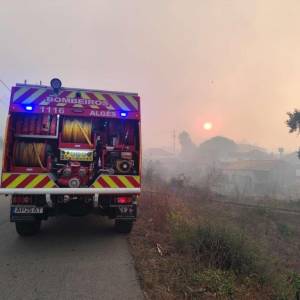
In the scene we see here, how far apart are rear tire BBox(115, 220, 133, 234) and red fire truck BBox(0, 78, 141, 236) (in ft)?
0.07

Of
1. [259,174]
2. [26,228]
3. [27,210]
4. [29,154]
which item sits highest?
[259,174]

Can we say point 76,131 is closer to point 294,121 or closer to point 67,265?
point 67,265

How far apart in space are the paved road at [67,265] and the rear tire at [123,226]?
191 mm

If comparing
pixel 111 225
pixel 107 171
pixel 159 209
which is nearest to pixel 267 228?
pixel 159 209

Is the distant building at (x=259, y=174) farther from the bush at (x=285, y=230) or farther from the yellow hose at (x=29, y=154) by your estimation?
the yellow hose at (x=29, y=154)

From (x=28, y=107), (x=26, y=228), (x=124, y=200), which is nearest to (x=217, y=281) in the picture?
(x=124, y=200)

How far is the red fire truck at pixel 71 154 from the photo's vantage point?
6.11m

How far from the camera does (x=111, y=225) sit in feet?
26.6

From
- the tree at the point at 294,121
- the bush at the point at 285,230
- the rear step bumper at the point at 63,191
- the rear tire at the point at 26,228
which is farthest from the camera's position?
the tree at the point at 294,121

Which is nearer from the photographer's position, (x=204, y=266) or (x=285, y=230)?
(x=204, y=266)

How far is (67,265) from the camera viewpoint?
507 cm

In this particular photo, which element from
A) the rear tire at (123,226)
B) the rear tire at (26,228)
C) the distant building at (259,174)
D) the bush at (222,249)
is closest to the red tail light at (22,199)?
the rear tire at (26,228)

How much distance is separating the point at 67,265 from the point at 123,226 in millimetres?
2096

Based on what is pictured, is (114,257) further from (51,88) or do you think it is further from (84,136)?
(51,88)
